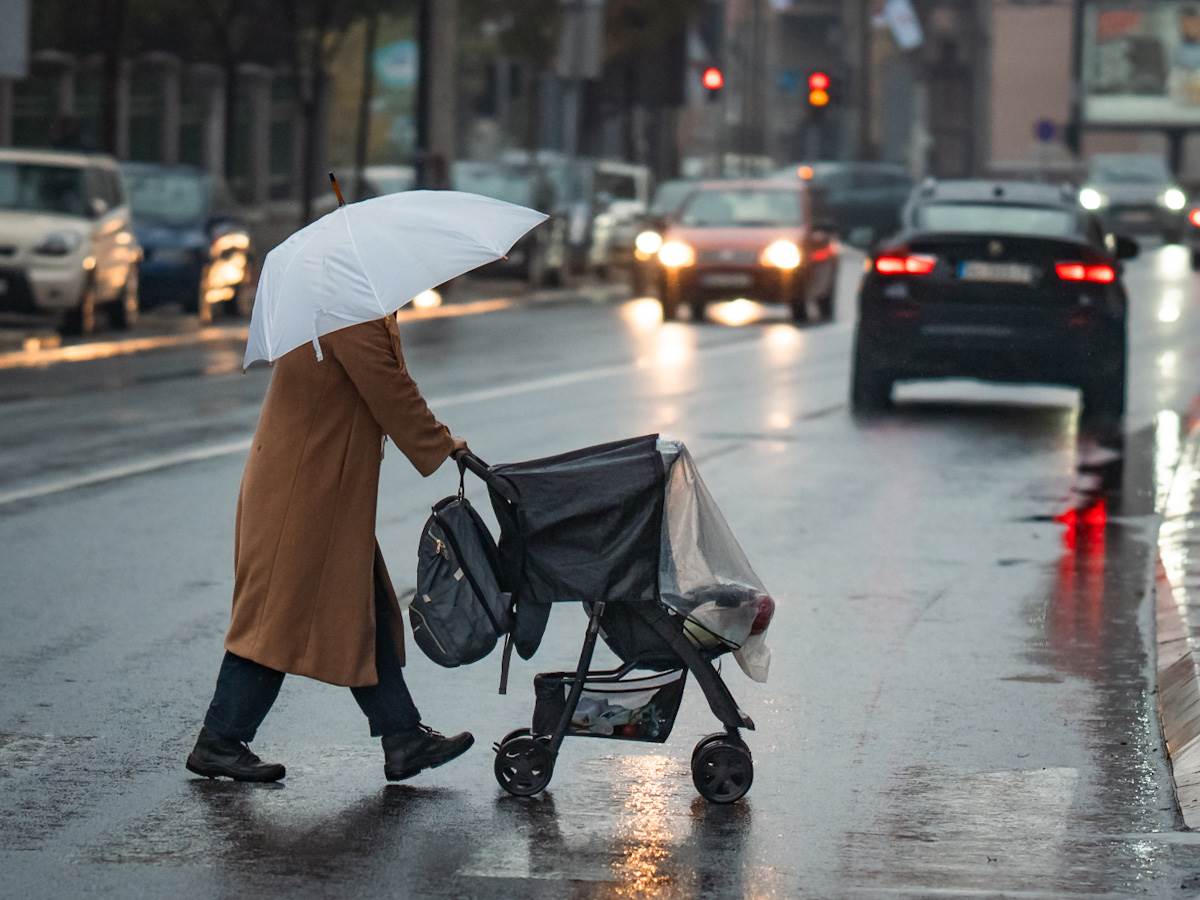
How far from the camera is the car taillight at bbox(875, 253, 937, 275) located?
18688 millimetres

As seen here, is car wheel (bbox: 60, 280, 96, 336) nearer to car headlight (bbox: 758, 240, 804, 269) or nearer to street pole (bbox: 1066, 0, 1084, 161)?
car headlight (bbox: 758, 240, 804, 269)

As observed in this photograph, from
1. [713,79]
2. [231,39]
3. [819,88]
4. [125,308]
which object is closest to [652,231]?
[125,308]

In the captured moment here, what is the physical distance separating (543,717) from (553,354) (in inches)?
687

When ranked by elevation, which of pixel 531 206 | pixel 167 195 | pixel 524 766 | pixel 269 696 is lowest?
pixel 524 766

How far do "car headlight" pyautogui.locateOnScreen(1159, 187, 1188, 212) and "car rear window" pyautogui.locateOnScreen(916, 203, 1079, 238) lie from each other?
35425 millimetres

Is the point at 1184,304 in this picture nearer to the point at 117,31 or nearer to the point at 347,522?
the point at 117,31

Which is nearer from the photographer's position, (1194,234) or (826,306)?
(826,306)

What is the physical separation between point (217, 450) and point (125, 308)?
11.6 metres

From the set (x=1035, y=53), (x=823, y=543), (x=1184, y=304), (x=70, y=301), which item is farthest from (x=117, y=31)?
(x=1035, y=53)

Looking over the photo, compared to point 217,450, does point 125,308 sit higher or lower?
higher

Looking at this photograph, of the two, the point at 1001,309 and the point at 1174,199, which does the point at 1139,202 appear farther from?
the point at 1001,309

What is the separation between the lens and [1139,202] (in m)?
54.6

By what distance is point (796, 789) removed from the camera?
731 cm

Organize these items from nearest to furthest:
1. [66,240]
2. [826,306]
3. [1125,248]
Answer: [1125,248], [66,240], [826,306]
